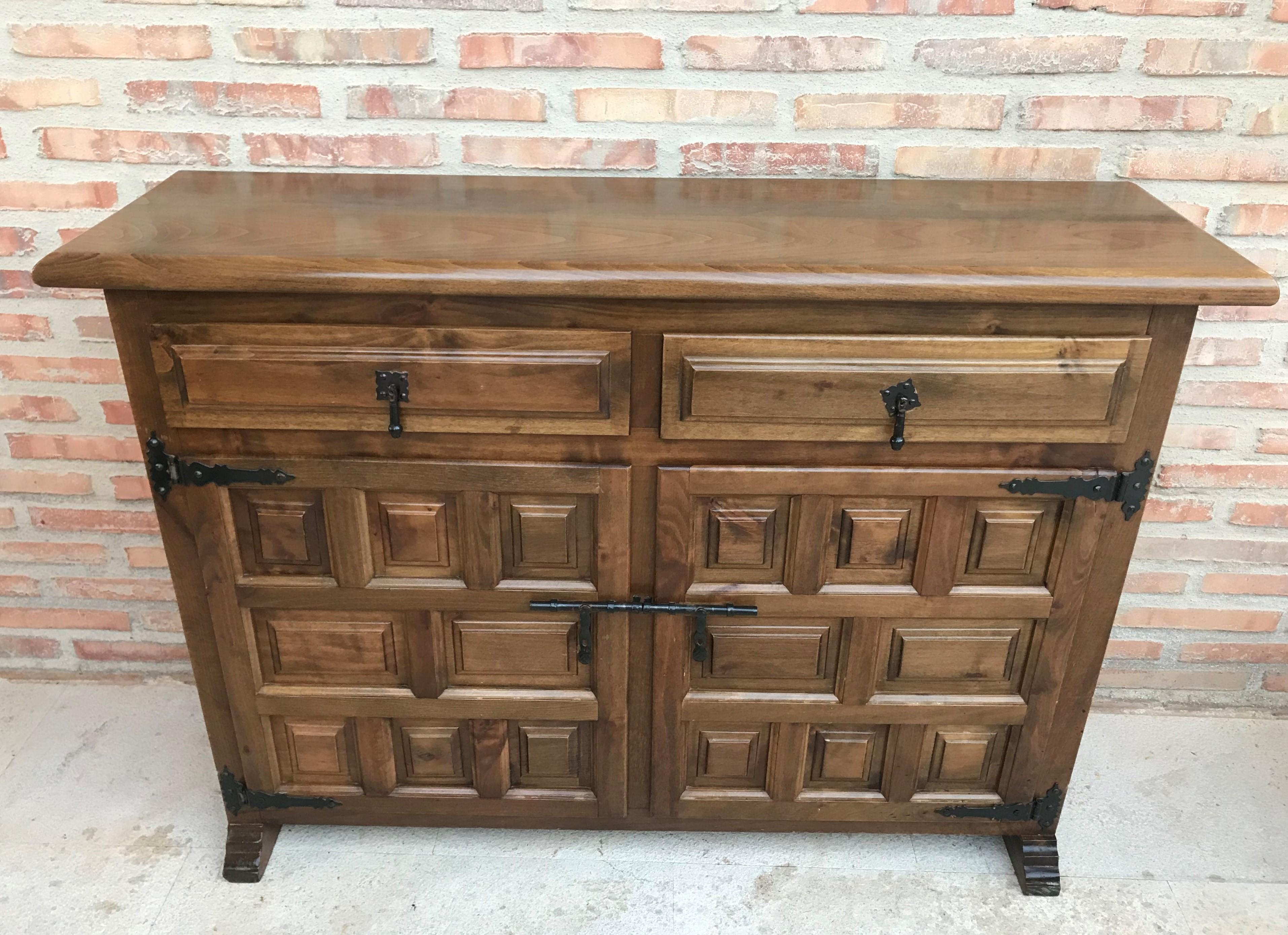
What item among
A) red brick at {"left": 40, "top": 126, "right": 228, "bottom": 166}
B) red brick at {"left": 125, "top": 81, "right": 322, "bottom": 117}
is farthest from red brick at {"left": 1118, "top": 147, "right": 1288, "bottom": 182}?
red brick at {"left": 40, "top": 126, "right": 228, "bottom": 166}

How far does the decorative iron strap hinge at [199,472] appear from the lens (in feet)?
4.83

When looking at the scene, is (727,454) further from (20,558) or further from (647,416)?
(20,558)

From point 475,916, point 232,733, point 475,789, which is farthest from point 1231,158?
point 232,733

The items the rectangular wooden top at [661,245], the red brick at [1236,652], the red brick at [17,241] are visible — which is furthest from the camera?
the red brick at [1236,652]

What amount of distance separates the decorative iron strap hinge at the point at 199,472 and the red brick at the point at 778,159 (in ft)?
2.83

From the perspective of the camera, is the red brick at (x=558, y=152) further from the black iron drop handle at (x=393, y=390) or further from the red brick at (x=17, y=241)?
the red brick at (x=17, y=241)

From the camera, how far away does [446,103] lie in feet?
5.71

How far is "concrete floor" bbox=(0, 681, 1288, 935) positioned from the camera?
69.1 inches

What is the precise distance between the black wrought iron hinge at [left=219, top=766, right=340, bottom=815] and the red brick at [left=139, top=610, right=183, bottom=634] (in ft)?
1.84

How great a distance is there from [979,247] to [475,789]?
1.20 meters

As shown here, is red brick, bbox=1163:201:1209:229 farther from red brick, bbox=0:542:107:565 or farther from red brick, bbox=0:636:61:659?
red brick, bbox=0:636:61:659

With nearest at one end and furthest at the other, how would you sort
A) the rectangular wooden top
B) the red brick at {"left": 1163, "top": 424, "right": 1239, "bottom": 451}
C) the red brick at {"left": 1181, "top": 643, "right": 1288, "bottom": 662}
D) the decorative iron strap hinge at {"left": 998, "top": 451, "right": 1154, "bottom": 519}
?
the rectangular wooden top, the decorative iron strap hinge at {"left": 998, "top": 451, "right": 1154, "bottom": 519}, the red brick at {"left": 1163, "top": 424, "right": 1239, "bottom": 451}, the red brick at {"left": 1181, "top": 643, "right": 1288, "bottom": 662}

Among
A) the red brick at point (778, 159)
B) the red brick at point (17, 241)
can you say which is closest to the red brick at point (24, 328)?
the red brick at point (17, 241)

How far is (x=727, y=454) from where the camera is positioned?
4.80 ft
